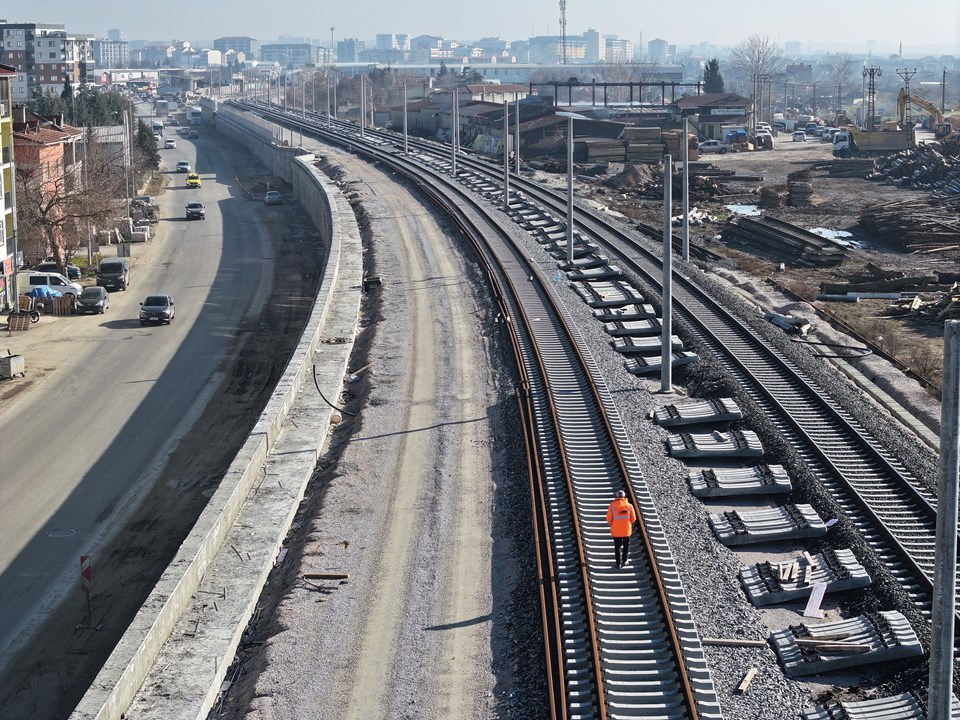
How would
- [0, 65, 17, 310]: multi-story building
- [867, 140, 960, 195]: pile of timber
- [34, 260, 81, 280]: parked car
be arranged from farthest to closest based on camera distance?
1. [867, 140, 960, 195]: pile of timber
2. [34, 260, 81, 280]: parked car
3. [0, 65, 17, 310]: multi-story building

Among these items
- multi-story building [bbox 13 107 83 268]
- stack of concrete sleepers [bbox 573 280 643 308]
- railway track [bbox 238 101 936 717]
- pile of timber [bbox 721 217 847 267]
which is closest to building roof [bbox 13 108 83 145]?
multi-story building [bbox 13 107 83 268]

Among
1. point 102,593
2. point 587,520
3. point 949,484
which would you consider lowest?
point 102,593

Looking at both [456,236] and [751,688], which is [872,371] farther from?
[456,236]

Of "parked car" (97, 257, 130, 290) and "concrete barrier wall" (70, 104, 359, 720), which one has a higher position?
"parked car" (97, 257, 130, 290)

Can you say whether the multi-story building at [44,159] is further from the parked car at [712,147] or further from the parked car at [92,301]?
the parked car at [712,147]

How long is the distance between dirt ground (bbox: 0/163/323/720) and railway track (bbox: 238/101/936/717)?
6223 millimetres

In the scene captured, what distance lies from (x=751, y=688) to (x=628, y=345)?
16132 mm

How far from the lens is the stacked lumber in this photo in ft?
256

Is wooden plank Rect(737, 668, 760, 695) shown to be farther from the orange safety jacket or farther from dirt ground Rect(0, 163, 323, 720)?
dirt ground Rect(0, 163, 323, 720)

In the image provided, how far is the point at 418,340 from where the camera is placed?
97.0ft

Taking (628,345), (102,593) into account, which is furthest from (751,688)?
(628,345)

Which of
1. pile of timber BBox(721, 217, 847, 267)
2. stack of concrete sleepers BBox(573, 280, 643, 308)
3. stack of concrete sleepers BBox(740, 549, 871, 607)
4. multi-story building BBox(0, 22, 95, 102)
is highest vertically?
multi-story building BBox(0, 22, 95, 102)

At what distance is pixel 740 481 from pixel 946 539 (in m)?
9.38

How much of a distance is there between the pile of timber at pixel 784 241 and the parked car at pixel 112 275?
2299 cm
